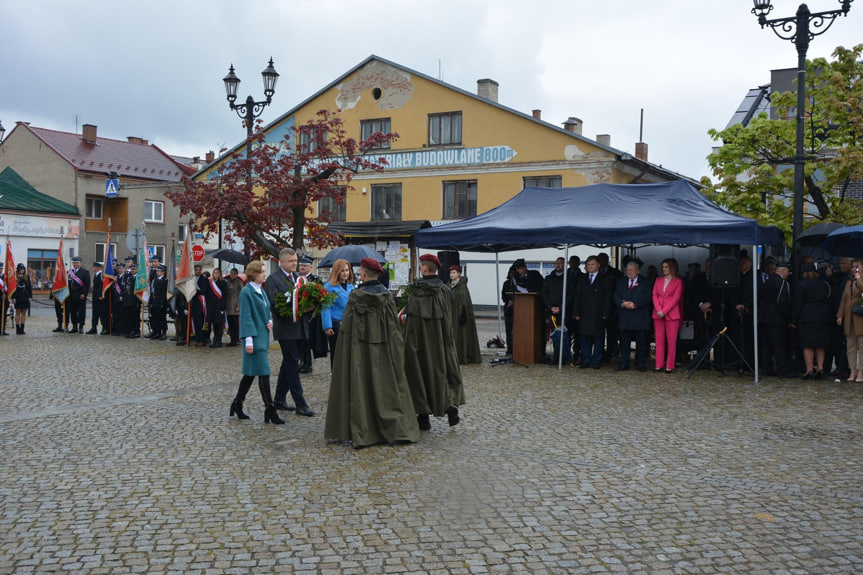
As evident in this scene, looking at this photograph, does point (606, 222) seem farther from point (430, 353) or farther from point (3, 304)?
point (3, 304)

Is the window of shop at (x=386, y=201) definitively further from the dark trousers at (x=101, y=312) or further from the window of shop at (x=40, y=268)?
the window of shop at (x=40, y=268)

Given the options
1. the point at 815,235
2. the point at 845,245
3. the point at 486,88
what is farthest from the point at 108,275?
the point at 486,88

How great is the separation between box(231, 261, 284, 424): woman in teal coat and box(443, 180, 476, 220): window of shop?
1048 inches

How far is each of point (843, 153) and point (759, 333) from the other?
755cm

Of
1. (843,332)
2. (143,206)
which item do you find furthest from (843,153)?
(143,206)

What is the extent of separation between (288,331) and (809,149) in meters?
19.7

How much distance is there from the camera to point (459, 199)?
3569 centimetres

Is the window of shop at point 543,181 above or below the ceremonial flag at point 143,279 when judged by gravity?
above

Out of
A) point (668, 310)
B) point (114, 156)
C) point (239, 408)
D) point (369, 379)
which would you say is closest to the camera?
point (369, 379)

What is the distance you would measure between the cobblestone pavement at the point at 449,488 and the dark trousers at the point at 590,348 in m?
3.44

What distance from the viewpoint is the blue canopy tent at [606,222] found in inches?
516

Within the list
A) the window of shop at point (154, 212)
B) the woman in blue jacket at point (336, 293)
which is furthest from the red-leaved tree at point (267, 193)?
the window of shop at point (154, 212)

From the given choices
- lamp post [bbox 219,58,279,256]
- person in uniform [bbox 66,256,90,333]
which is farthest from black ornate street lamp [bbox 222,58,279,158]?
person in uniform [bbox 66,256,90,333]

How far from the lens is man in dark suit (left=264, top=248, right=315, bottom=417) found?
9352mm
